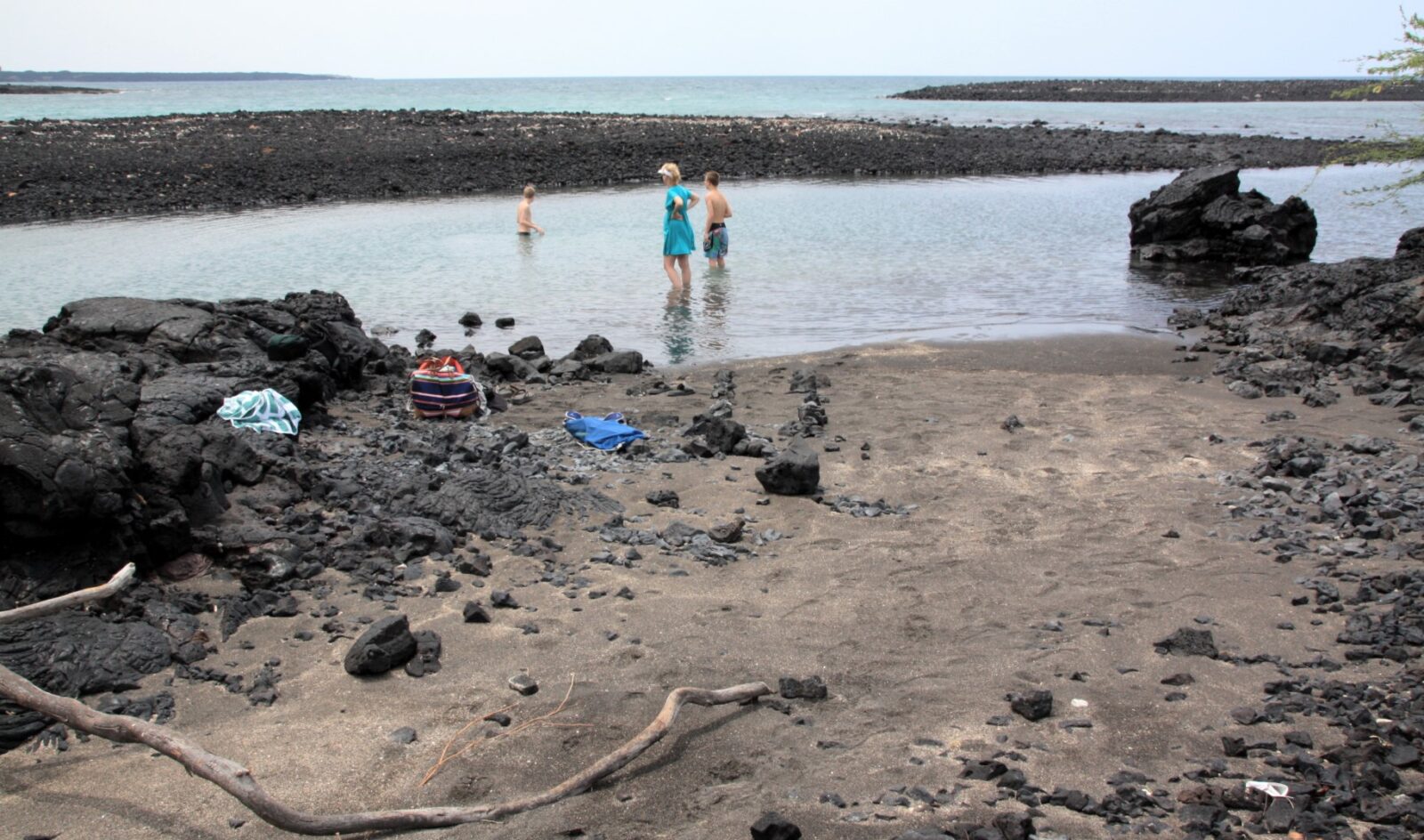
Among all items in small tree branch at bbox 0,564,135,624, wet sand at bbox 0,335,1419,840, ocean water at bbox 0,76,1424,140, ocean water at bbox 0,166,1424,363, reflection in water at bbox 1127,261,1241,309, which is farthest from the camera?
ocean water at bbox 0,76,1424,140

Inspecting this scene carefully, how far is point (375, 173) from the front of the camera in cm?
3203

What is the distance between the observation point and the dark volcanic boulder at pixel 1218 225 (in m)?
18.2

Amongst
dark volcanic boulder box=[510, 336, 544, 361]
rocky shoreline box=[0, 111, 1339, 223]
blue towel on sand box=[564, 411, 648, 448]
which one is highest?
rocky shoreline box=[0, 111, 1339, 223]

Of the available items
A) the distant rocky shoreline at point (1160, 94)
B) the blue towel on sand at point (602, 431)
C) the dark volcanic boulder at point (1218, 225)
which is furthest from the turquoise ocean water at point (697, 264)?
the distant rocky shoreline at point (1160, 94)

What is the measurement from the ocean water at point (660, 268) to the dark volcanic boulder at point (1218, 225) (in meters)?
0.74

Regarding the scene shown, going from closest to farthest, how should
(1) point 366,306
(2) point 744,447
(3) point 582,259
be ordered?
(2) point 744,447, (1) point 366,306, (3) point 582,259

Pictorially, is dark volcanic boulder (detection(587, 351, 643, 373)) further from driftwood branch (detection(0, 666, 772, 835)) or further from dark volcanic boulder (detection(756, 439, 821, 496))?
driftwood branch (detection(0, 666, 772, 835))

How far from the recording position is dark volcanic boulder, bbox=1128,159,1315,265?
1817 cm

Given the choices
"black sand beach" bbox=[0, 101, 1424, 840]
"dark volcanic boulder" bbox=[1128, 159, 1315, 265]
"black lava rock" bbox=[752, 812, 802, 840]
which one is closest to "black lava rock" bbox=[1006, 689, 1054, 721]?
"black sand beach" bbox=[0, 101, 1424, 840]

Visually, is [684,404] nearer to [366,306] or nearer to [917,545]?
[917,545]

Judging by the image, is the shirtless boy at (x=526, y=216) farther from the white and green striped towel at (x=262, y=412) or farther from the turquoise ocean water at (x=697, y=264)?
the white and green striped towel at (x=262, y=412)

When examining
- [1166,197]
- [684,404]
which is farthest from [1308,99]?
[684,404]

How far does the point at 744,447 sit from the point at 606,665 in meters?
3.26

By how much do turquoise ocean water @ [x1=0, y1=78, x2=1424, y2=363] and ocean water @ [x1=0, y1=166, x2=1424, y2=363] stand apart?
6 centimetres
